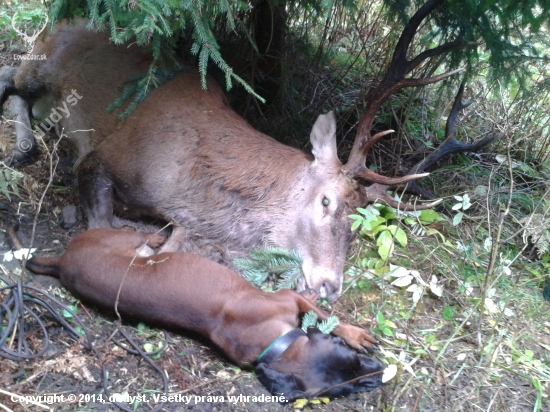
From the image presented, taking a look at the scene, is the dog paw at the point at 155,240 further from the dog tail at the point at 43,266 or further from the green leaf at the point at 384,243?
the green leaf at the point at 384,243

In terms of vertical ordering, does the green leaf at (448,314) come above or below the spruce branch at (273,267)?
above

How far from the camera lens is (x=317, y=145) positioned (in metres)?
4.50

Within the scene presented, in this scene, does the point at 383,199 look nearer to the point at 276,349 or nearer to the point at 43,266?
the point at 276,349

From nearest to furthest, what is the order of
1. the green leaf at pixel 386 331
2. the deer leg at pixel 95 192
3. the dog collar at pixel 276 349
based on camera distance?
the dog collar at pixel 276 349, the green leaf at pixel 386 331, the deer leg at pixel 95 192

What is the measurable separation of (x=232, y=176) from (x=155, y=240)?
0.76 meters

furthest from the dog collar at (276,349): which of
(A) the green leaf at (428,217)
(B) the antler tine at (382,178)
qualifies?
(A) the green leaf at (428,217)

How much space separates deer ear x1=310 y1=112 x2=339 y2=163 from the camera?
14.7 feet

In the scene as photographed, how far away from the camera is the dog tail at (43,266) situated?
12.4 feet

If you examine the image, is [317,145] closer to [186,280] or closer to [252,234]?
[252,234]

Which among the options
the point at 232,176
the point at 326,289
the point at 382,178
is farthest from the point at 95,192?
the point at 382,178

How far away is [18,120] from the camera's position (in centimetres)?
553

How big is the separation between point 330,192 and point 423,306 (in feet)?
3.46

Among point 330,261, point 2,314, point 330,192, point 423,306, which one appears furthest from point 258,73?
point 2,314

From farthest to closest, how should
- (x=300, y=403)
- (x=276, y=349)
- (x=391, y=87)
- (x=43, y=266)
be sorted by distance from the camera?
(x=391, y=87), (x=43, y=266), (x=276, y=349), (x=300, y=403)
